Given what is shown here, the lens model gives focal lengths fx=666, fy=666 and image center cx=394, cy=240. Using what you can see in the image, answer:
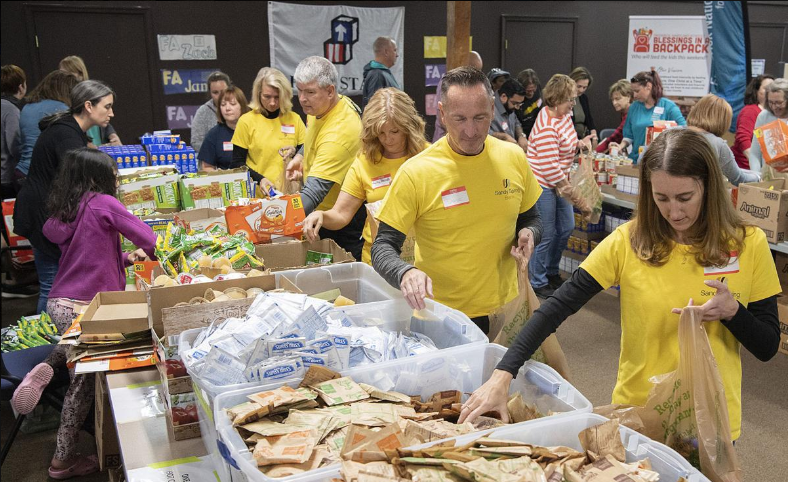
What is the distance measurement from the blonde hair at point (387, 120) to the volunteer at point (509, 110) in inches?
155

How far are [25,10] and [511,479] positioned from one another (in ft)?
27.0

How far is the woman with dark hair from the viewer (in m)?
3.98

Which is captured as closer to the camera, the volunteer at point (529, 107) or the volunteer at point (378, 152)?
the volunteer at point (378, 152)

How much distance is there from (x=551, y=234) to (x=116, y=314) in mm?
3975

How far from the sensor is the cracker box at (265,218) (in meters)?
2.92

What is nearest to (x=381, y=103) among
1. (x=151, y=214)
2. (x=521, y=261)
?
(x=521, y=261)

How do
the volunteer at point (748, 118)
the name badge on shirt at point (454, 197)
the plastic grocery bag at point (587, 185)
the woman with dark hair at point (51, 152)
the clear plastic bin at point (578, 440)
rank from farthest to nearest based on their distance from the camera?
the volunteer at point (748, 118) < the plastic grocery bag at point (587, 185) < the woman with dark hair at point (51, 152) < the name badge on shirt at point (454, 197) < the clear plastic bin at point (578, 440)

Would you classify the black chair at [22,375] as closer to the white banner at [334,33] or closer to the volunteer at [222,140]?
the volunteer at [222,140]

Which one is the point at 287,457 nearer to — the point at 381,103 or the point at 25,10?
the point at 381,103

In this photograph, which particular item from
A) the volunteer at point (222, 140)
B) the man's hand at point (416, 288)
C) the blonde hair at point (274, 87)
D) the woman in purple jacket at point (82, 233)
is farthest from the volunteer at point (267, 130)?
the man's hand at point (416, 288)

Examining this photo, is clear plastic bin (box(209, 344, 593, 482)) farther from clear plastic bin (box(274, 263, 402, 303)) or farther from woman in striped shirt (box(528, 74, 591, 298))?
woman in striped shirt (box(528, 74, 591, 298))

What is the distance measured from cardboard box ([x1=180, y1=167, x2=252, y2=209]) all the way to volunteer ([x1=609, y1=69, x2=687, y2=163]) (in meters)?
3.84

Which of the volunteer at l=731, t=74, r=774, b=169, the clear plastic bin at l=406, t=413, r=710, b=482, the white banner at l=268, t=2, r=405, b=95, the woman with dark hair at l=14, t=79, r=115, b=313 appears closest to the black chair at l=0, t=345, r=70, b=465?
the woman with dark hair at l=14, t=79, r=115, b=313

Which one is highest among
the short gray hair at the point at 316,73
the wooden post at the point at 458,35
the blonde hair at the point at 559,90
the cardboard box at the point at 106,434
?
the wooden post at the point at 458,35
